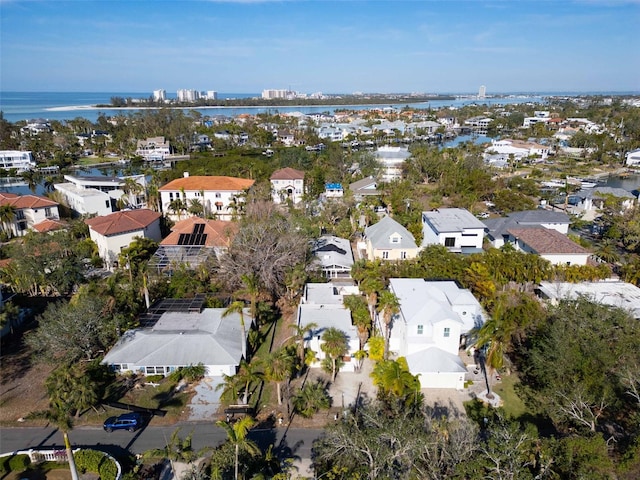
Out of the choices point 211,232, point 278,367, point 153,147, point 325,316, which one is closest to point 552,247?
point 325,316

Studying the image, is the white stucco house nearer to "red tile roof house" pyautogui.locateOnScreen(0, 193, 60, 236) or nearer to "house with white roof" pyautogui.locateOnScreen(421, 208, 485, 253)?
"red tile roof house" pyautogui.locateOnScreen(0, 193, 60, 236)

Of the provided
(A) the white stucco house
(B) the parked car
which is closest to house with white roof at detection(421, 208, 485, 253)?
(A) the white stucco house

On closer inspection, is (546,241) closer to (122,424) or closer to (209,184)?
(122,424)

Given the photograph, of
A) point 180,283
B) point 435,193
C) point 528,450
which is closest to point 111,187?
point 180,283

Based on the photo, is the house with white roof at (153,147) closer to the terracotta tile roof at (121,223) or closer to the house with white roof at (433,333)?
the terracotta tile roof at (121,223)

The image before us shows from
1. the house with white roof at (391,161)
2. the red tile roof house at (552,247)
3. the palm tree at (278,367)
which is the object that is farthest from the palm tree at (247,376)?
the house with white roof at (391,161)

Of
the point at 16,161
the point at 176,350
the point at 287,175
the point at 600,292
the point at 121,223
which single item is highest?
the point at 287,175
